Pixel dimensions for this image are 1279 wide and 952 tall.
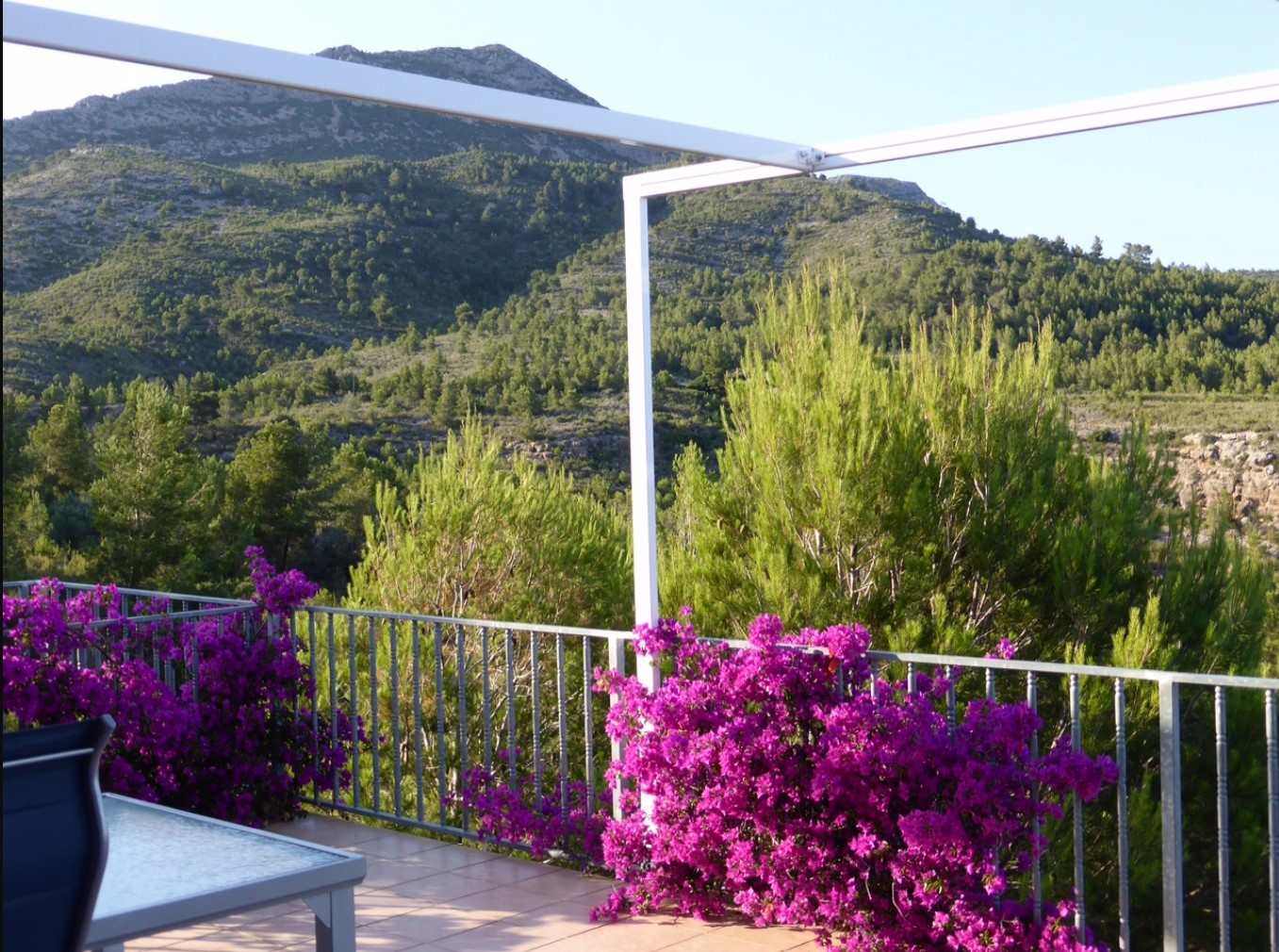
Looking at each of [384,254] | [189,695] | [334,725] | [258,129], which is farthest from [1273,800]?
[258,129]

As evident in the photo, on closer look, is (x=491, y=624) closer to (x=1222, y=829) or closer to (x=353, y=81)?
(x=353, y=81)

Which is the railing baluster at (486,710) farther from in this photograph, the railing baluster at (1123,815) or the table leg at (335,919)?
the table leg at (335,919)

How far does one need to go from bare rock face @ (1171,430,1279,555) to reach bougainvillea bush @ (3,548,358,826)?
43.6ft

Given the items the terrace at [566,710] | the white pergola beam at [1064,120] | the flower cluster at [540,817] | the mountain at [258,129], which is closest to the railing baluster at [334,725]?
the terrace at [566,710]

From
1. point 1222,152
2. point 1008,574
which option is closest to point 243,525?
point 1008,574

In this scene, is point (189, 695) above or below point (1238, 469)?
below

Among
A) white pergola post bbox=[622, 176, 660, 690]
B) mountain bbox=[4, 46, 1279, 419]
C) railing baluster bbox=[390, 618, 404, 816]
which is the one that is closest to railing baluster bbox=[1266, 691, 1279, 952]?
white pergola post bbox=[622, 176, 660, 690]

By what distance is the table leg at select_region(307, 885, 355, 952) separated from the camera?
81.1 inches

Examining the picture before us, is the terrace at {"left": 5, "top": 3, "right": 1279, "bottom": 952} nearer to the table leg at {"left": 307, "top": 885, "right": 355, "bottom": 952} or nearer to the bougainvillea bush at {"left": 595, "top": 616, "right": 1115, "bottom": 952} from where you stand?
the bougainvillea bush at {"left": 595, "top": 616, "right": 1115, "bottom": 952}

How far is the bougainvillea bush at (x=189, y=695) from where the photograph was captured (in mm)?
4285

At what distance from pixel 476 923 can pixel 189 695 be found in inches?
65.7

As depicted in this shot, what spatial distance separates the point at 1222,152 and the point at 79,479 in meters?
19.2

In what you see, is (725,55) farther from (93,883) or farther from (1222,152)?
(93,883)

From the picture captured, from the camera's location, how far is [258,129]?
2559cm
